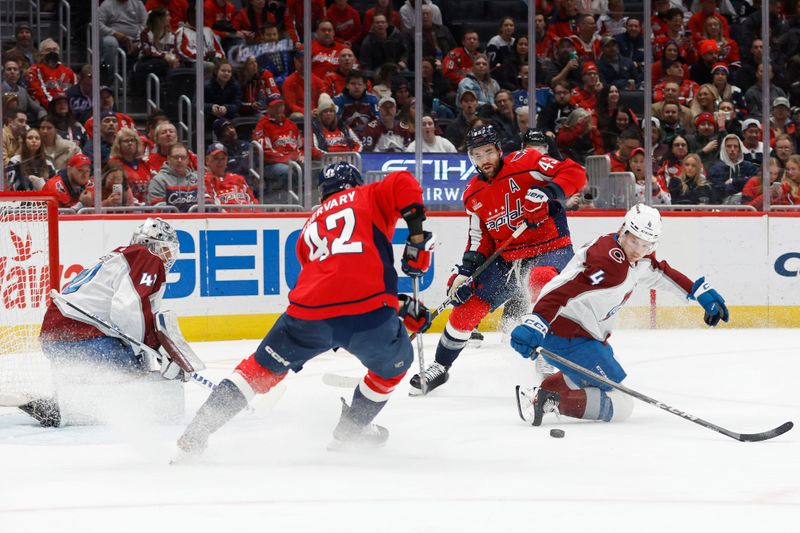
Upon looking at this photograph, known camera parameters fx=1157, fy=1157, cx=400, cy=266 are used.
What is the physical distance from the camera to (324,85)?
7418 mm

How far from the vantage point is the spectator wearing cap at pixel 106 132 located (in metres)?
6.82

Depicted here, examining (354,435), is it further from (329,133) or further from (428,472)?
(329,133)

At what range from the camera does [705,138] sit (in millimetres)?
7965

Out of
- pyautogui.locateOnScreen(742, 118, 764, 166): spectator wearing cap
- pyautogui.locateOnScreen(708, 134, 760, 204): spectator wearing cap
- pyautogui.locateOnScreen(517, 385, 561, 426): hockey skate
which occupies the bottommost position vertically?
pyautogui.locateOnScreen(517, 385, 561, 426): hockey skate

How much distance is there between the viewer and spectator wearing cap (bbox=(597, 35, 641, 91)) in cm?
784

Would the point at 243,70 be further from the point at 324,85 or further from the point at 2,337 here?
the point at 2,337

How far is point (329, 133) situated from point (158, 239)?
308cm

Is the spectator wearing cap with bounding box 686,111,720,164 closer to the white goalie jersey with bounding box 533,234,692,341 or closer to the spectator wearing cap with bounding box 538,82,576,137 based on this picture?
the spectator wearing cap with bounding box 538,82,576,137

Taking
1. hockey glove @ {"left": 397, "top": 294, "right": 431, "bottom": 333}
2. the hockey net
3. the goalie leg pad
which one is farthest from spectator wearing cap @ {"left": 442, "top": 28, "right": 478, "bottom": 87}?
the goalie leg pad

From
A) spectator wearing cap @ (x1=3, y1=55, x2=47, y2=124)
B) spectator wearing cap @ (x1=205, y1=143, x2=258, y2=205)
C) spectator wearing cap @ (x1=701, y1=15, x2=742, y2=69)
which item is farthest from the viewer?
spectator wearing cap @ (x1=701, y1=15, x2=742, y2=69)

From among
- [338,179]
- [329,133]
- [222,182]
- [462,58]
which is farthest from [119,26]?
[338,179]

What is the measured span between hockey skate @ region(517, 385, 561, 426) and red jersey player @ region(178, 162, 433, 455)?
72cm

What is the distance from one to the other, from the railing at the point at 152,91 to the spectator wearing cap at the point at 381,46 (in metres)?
1.38

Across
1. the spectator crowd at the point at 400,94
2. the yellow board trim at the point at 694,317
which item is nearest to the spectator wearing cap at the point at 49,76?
the spectator crowd at the point at 400,94
